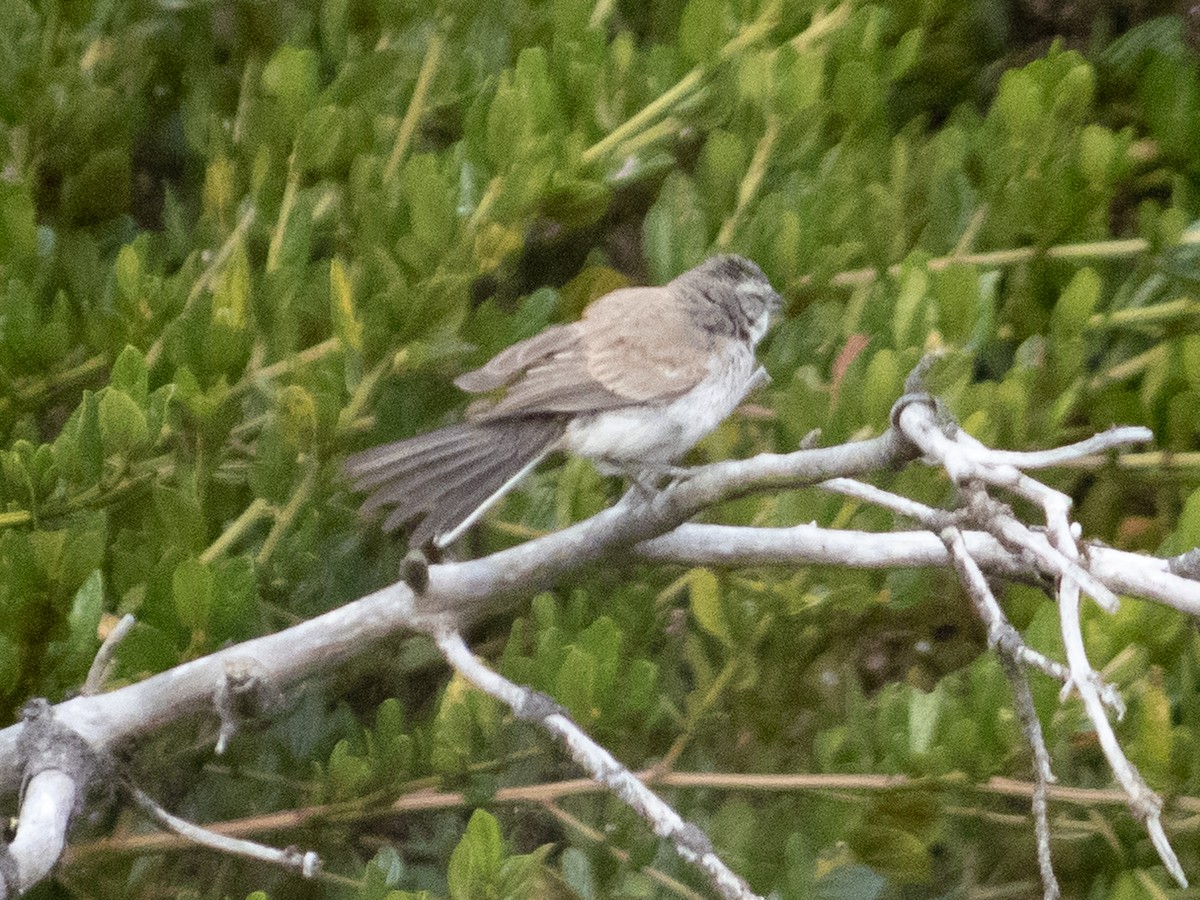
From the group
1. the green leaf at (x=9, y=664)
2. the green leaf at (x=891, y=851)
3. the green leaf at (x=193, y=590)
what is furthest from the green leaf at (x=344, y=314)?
the green leaf at (x=891, y=851)

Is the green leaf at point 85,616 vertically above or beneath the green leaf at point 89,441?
beneath

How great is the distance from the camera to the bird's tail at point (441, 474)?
69.6 inches

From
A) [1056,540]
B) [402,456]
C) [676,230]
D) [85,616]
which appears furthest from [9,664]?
[1056,540]

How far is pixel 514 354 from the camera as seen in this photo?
6.64 ft

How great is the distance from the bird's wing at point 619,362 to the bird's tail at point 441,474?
0.11m

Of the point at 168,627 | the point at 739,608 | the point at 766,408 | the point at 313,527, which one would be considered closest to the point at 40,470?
the point at 168,627

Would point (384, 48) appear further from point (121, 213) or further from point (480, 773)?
point (480, 773)

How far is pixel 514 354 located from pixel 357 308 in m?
0.24

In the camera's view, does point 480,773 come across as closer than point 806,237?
Yes

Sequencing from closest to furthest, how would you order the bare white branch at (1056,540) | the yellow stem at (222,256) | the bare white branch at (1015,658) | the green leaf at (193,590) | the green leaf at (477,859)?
the bare white branch at (1056,540) → the bare white branch at (1015,658) → the green leaf at (477,859) → the green leaf at (193,590) → the yellow stem at (222,256)

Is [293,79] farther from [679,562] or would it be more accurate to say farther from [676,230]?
[679,562]

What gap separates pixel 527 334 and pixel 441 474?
0.44m

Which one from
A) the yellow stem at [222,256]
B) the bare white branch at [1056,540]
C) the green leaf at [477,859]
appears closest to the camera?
the bare white branch at [1056,540]

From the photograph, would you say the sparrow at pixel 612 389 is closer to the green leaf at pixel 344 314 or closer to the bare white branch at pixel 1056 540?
the green leaf at pixel 344 314
